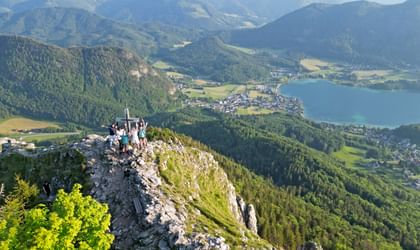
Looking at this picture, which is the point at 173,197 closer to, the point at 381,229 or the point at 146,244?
the point at 146,244

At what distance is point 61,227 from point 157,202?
564 inches

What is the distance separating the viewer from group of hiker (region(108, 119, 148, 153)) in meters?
50.8

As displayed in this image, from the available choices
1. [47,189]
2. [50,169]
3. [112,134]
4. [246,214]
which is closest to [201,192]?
[112,134]

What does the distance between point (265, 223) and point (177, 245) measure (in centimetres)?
5676

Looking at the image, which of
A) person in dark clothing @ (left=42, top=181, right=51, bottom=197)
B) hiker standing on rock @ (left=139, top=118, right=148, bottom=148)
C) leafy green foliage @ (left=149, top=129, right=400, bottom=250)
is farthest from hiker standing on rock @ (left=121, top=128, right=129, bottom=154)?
leafy green foliage @ (left=149, top=129, right=400, bottom=250)

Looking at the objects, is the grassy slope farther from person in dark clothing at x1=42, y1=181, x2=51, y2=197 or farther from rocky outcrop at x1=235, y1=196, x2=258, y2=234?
person in dark clothing at x1=42, y1=181, x2=51, y2=197

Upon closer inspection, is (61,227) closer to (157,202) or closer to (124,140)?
(157,202)

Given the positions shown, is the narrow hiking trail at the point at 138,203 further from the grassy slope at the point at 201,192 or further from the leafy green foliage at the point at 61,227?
the leafy green foliage at the point at 61,227

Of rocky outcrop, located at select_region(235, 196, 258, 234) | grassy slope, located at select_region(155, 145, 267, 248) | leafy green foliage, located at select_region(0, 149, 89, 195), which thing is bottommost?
rocky outcrop, located at select_region(235, 196, 258, 234)

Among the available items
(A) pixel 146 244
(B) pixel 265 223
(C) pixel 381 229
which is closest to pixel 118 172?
(A) pixel 146 244

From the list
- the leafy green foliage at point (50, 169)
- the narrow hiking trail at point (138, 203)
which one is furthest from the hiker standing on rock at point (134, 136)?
the leafy green foliage at point (50, 169)

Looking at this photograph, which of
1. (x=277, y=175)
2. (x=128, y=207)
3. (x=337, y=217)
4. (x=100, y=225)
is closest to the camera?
(x=100, y=225)

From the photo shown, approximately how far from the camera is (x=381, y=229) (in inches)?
5842

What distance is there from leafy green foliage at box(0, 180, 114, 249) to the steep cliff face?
6.96m
